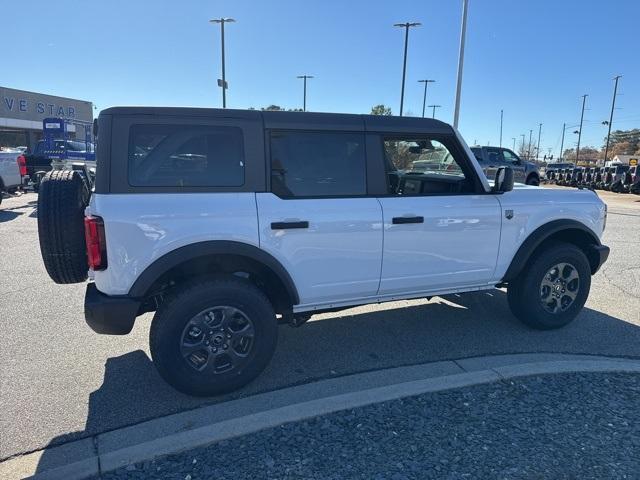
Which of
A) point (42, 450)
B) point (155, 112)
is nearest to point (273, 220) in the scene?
point (155, 112)

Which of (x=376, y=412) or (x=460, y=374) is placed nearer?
(x=376, y=412)

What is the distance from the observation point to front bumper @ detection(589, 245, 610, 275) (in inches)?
172

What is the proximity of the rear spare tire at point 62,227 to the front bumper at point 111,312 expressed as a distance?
1.20 ft

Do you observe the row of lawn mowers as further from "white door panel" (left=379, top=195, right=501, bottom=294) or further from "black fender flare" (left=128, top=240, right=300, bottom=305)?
"black fender flare" (left=128, top=240, right=300, bottom=305)

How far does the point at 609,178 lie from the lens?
25.8 metres

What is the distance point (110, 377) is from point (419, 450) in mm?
2257

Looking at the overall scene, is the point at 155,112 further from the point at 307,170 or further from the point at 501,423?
the point at 501,423

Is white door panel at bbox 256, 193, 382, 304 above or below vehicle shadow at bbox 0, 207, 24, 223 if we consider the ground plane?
above

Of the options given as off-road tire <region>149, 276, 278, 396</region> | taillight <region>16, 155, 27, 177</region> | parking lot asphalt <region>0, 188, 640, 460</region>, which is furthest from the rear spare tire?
taillight <region>16, 155, 27, 177</region>

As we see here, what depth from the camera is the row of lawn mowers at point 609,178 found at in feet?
73.0

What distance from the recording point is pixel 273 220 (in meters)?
3.11

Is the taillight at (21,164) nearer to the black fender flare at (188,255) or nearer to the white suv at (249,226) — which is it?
the white suv at (249,226)

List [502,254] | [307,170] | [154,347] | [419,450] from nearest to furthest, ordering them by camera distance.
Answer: [419,450] < [154,347] < [307,170] < [502,254]

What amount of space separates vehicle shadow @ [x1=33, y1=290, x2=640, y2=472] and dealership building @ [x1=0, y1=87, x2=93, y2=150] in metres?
38.8
